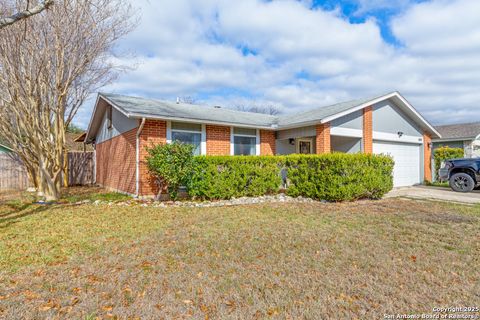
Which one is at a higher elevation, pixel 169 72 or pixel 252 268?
pixel 169 72

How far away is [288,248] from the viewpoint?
437cm

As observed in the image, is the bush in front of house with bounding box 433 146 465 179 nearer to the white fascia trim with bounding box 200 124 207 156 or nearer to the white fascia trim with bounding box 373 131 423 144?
the white fascia trim with bounding box 373 131 423 144

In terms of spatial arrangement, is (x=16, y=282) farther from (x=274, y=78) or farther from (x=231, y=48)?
(x=274, y=78)

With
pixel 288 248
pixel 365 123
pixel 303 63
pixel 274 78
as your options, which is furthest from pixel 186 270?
pixel 274 78

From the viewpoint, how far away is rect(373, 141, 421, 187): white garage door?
13.8 metres

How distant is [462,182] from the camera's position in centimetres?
1138

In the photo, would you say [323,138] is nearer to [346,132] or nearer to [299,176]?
[346,132]

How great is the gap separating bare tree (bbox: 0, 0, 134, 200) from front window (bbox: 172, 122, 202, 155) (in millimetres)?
3773

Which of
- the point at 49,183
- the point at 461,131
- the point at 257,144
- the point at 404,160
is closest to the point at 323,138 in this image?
the point at 257,144

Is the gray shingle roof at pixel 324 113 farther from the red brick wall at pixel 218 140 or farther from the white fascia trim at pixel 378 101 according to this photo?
the red brick wall at pixel 218 140

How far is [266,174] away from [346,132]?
4.78 metres

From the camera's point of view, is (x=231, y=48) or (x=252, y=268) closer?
(x=252, y=268)

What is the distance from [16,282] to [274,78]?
29954mm

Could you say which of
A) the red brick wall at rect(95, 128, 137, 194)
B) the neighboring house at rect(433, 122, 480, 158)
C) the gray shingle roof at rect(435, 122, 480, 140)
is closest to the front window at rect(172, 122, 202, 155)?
the red brick wall at rect(95, 128, 137, 194)
